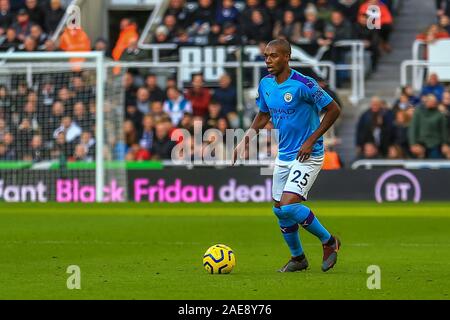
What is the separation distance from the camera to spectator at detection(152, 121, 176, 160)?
26386 millimetres

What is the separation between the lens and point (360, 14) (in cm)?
2828

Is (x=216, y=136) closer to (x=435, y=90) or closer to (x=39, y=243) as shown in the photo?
(x=435, y=90)

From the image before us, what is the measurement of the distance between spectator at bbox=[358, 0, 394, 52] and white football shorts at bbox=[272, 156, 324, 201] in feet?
53.3

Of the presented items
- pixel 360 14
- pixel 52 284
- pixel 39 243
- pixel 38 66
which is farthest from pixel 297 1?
pixel 52 284

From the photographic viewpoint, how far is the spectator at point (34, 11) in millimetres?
30609

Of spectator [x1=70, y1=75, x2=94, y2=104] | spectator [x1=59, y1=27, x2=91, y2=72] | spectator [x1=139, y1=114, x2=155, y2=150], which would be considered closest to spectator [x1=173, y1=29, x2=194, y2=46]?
spectator [x1=59, y1=27, x2=91, y2=72]

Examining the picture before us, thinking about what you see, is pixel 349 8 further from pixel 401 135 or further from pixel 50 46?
pixel 50 46

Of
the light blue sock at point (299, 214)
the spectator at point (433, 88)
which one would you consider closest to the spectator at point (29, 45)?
the spectator at point (433, 88)

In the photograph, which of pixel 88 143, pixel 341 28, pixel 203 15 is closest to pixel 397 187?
pixel 341 28

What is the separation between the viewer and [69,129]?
88.0ft

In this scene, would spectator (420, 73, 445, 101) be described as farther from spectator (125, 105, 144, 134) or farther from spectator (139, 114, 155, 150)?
spectator (125, 105, 144, 134)

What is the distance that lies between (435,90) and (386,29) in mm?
3150

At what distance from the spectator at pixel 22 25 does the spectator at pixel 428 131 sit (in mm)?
9682

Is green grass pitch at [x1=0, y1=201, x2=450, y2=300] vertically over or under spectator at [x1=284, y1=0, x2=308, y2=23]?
under
